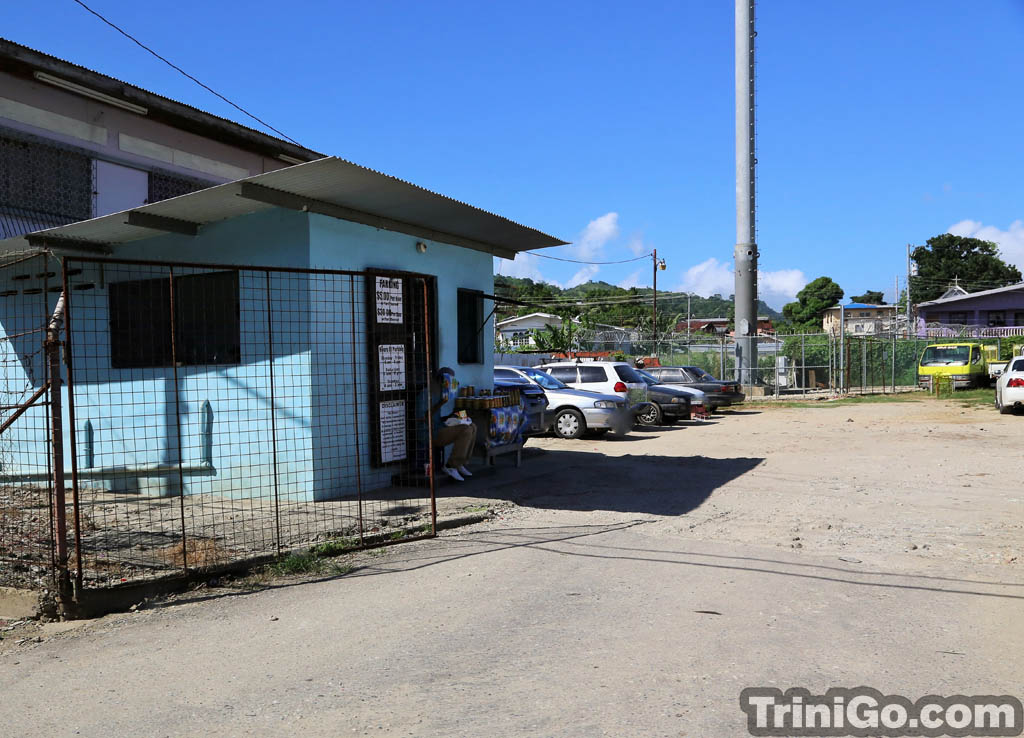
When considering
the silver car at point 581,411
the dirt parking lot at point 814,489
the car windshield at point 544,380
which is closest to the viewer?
the dirt parking lot at point 814,489

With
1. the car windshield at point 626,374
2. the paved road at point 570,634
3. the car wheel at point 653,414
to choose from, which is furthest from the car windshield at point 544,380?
the paved road at point 570,634

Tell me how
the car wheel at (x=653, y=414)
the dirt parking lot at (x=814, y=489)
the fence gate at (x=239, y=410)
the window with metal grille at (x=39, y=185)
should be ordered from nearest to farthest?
1. the dirt parking lot at (x=814, y=489)
2. the fence gate at (x=239, y=410)
3. the window with metal grille at (x=39, y=185)
4. the car wheel at (x=653, y=414)

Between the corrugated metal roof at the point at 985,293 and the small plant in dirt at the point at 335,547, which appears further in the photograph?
the corrugated metal roof at the point at 985,293

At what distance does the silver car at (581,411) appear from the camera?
1630 cm

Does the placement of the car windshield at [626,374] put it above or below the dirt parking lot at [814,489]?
above

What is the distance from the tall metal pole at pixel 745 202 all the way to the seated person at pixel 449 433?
72.0ft

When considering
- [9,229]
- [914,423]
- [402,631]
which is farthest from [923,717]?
[914,423]

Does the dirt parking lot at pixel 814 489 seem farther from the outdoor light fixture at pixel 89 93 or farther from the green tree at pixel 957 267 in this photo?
the green tree at pixel 957 267

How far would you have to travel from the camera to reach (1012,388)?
67.9 ft

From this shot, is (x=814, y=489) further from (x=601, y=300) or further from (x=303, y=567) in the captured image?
(x=601, y=300)

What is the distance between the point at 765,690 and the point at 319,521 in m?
5.20

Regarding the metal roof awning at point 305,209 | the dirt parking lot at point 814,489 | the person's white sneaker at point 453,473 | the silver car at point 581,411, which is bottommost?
the dirt parking lot at point 814,489

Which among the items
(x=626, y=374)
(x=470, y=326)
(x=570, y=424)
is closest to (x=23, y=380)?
(x=470, y=326)

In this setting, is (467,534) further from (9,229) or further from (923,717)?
(9,229)
